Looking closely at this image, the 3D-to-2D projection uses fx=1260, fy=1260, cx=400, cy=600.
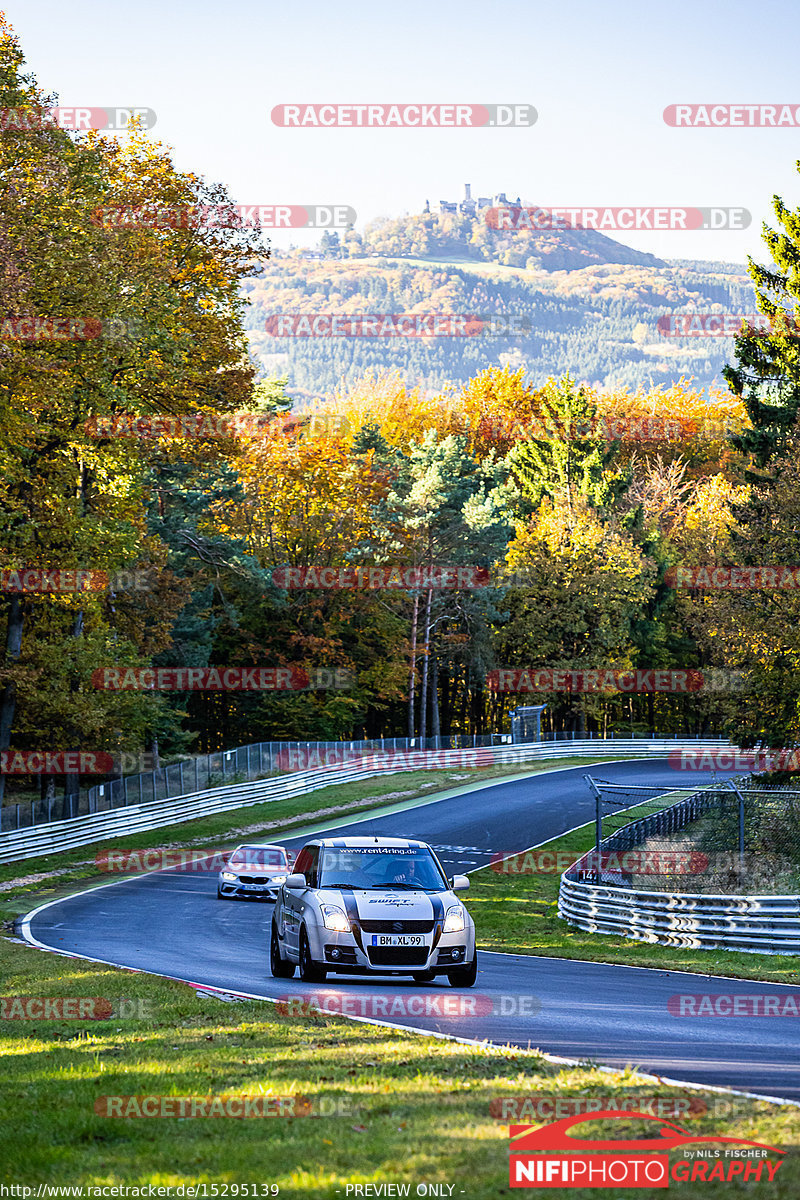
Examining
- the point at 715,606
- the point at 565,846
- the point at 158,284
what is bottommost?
the point at 565,846

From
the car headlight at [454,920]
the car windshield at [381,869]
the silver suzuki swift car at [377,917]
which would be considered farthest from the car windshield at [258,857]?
the car headlight at [454,920]

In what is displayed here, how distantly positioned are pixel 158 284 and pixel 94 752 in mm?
17236

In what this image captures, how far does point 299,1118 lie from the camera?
23.9ft

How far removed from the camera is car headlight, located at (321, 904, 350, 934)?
46.2ft

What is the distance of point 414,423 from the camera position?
8869 centimetres

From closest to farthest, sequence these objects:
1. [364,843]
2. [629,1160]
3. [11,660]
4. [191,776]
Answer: [629,1160]
[364,843]
[11,660]
[191,776]

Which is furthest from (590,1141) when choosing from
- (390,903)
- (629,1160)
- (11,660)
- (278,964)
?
(11,660)

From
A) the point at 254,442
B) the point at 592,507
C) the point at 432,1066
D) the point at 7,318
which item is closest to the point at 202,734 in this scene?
the point at 254,442

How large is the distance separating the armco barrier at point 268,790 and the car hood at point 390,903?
23878mm

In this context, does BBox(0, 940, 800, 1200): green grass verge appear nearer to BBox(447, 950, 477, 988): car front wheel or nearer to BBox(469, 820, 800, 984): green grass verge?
BBox(447, 950, 477, 988): car front wheel

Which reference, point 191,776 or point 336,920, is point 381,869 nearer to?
point 336,920

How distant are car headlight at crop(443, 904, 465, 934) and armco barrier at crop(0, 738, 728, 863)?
24287 mm

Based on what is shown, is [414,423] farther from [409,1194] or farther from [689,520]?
[409,1194]

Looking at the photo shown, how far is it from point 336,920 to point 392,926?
635 mm
